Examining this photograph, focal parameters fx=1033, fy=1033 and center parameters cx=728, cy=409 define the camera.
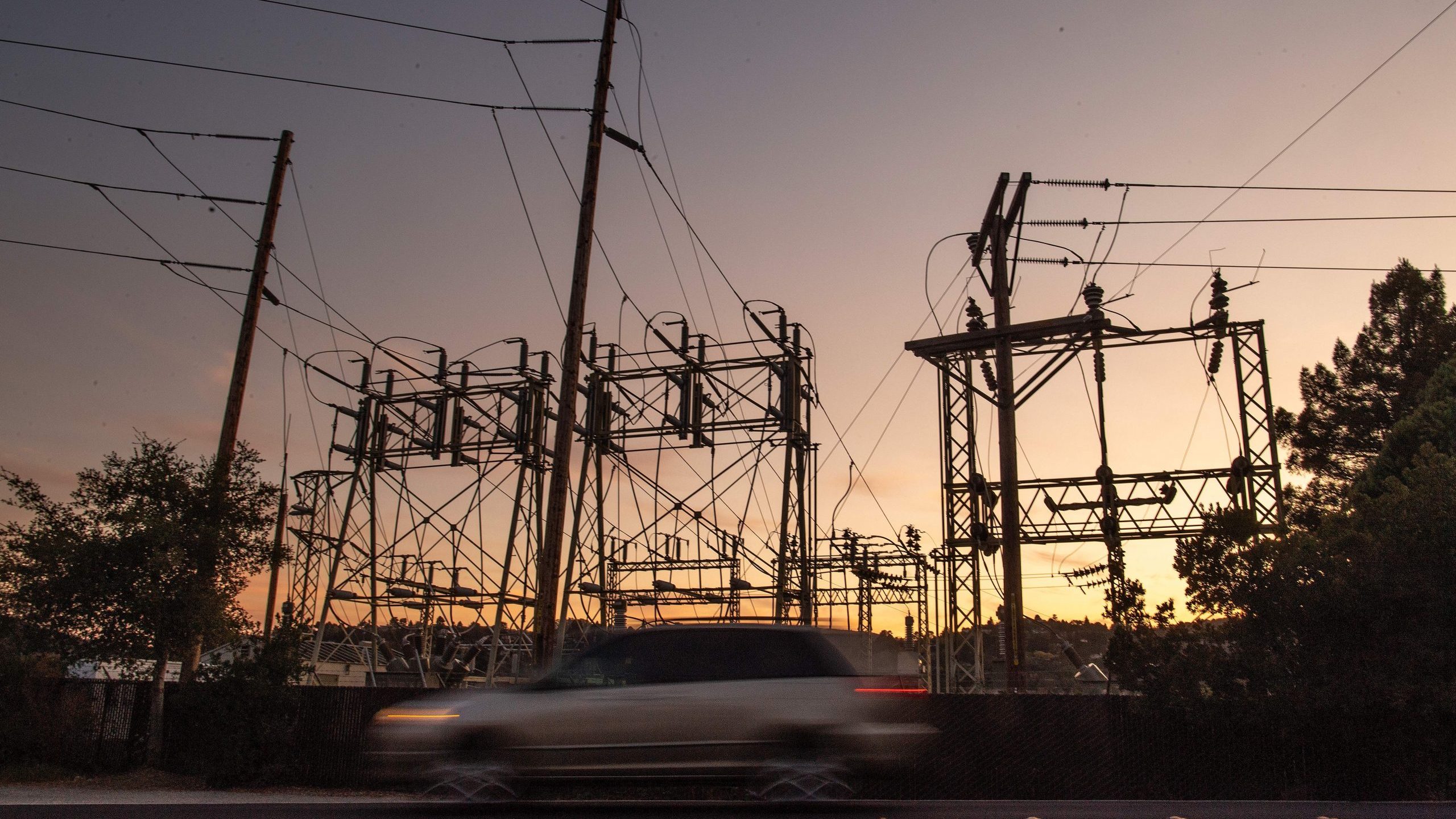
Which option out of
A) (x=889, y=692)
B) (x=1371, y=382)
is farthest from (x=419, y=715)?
(x=1371, y=382)

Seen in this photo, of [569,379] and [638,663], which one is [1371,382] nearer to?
[569,379]

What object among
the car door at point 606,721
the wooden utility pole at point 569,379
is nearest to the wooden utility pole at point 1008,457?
the wooden utility pole at point 569,379

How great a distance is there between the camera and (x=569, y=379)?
1491cm

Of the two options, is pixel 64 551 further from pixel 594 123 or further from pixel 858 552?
pixel 858 552

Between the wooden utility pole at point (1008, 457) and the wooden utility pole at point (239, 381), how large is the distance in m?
13.1

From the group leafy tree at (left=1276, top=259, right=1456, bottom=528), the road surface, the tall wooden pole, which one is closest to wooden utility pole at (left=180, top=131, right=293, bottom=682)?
the tall wooden pole

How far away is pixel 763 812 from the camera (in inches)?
346

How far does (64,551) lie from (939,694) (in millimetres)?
13776

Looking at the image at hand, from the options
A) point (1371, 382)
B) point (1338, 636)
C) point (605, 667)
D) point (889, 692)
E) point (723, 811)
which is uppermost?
point (1371, 382)

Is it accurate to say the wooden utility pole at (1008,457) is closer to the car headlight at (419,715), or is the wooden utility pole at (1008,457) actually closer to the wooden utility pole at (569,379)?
the wooden utility pole at (569,379)

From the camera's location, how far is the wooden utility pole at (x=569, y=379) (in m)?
14.2

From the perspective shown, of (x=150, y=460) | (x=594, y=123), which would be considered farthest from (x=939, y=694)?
(x=150, y=460)

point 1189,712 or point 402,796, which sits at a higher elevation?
point 1189,712

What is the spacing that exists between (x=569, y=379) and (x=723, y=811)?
7.34 metres
